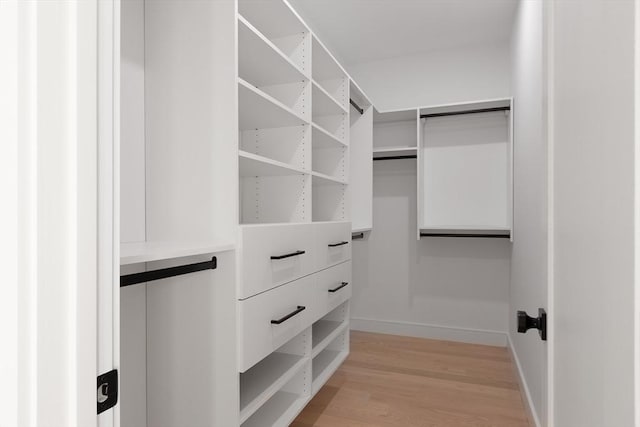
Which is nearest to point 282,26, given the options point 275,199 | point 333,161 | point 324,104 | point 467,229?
point 324,104

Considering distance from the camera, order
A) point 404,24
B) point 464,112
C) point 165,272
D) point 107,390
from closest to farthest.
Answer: point 107,390
point 165,272
point 404,24
point 464,112

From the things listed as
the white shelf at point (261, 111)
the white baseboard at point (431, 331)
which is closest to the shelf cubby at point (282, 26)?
the white shelf at point (261, 111)

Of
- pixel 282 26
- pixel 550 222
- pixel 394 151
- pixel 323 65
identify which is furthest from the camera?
pixel 394 151

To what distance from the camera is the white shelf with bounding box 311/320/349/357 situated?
225 centimetres

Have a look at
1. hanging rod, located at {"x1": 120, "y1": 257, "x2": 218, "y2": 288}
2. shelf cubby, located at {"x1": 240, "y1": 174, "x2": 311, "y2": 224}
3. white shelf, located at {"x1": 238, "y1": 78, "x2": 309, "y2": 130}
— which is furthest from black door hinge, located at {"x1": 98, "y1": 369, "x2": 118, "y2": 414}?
shelf cubby, located at {"x1": 240, "y1": 174, "x2": 311, "y2": 224}

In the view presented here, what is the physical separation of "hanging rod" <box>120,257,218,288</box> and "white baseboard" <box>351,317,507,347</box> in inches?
101

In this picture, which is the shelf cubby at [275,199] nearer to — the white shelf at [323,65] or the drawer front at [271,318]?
Result: the drawer front at [271,318]

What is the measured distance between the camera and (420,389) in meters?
2.39

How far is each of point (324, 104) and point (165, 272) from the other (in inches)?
61.9

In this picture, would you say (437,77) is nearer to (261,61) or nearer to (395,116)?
(395,116)
